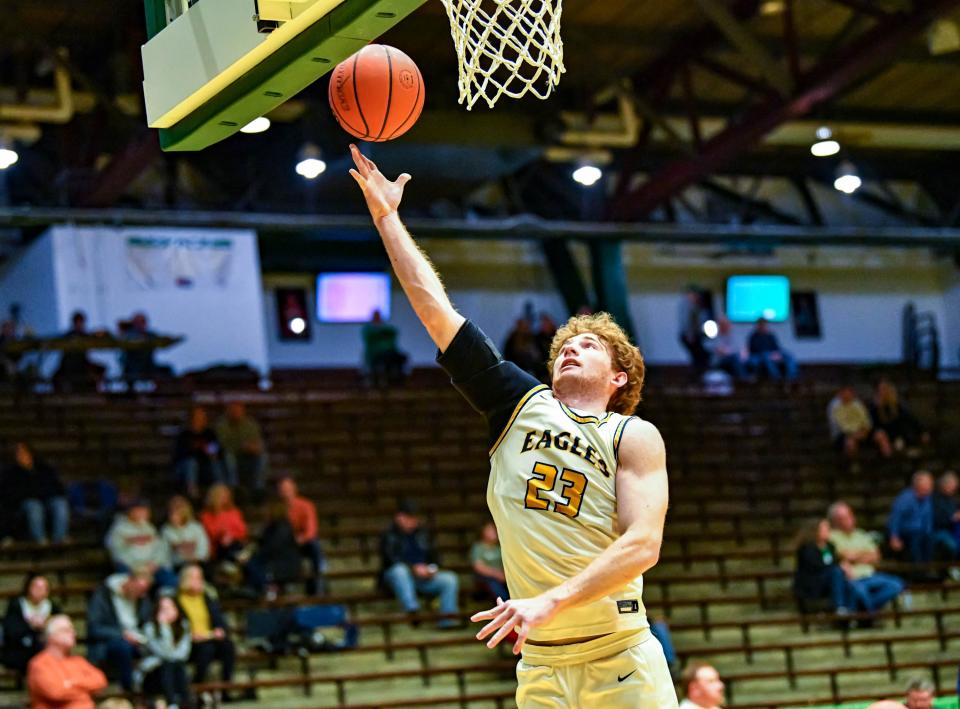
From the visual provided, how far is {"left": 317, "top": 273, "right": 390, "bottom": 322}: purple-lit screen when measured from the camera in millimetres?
21281

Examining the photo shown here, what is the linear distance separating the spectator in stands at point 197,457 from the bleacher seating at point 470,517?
15.3 inches

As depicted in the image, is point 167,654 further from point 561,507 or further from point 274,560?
point 561,507

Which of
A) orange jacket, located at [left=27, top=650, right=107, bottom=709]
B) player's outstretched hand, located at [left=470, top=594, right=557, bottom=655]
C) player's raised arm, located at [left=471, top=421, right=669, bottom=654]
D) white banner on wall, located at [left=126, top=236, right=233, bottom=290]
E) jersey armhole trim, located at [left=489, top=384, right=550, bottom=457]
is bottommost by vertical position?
orange jacket, located at [left=27, top=650, right=107, bottom=709]

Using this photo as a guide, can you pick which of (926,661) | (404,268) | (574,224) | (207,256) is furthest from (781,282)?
(404,268)

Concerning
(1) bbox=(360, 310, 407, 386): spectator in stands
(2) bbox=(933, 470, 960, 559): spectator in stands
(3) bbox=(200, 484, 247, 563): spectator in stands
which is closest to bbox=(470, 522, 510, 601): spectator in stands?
(3) bbox=(200, 484, 247, 563): spectator in stands

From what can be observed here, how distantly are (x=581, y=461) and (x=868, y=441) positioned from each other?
14743mm

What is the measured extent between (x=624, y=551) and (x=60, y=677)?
6789 millimetres

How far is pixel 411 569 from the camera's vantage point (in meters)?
12.8

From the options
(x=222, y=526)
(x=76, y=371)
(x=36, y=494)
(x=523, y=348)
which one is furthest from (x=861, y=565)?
(x=76, y=371)

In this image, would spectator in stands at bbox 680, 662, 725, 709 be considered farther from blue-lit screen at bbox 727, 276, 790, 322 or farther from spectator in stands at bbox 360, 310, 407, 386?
blue-lit screen at bbox 727, 276, 790, 322

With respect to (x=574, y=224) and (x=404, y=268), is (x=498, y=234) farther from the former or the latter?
(x=404, y=268)

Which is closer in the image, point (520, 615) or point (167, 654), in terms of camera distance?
point (520, 615)

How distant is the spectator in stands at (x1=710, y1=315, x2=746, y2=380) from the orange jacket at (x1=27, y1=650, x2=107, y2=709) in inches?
489

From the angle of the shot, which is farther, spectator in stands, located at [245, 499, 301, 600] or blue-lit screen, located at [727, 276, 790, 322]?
blue-lit screen, located at [727, 276, 790, 322]
